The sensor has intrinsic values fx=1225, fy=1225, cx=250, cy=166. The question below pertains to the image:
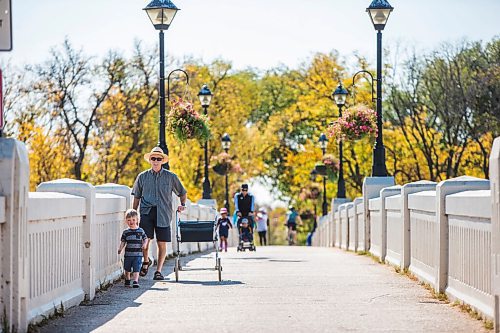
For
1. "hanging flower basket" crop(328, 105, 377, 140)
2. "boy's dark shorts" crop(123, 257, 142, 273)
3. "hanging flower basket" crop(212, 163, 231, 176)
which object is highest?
"hanging flower basket" crop(328, 105, 377, 140)

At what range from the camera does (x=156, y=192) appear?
16.4 m

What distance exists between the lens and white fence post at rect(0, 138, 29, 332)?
9602 millimetres

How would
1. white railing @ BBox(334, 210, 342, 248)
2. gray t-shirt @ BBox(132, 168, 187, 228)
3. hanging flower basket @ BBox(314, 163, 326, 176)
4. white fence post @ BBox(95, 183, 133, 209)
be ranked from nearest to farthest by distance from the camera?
gray t-shirt @ BBox(132, 168, 187, 228) → white fence post @ BBox(95, 183, 133, 209) → white railing @ BBox(334, 210, 342, 248) → hanging flower basket @ BBox(314, 163, 326, 176)

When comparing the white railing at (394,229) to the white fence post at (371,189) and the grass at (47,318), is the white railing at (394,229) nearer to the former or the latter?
the white fence post at (371,189)

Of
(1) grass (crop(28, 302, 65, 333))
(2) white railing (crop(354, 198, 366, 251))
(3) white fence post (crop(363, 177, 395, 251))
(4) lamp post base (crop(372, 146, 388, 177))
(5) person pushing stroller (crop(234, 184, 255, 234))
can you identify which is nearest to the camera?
(1) grass (crop(28, 302, 65, 333))

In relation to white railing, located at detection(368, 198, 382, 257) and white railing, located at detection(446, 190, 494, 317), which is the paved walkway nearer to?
white railing, located at detection(446, 190, 494, 317)

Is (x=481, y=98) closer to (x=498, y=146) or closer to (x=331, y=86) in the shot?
(x=331, y=86)

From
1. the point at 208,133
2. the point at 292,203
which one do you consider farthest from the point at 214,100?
the point at 208,133

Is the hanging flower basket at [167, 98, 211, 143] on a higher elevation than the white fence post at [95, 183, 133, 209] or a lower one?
higher

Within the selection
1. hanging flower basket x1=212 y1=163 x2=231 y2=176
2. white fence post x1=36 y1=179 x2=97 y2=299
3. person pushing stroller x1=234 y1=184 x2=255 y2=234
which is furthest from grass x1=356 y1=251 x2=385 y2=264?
hanging flower basket x1=212 y1=163 x2=231 y2=176

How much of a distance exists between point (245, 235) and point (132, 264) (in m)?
14.5

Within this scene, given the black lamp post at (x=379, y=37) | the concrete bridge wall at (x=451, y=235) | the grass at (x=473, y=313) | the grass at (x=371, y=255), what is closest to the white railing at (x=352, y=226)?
the grass at (x=371, y=255)

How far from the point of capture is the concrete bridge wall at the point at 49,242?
31.6ft

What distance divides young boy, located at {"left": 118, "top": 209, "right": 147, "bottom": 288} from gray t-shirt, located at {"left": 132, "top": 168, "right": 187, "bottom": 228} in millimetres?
1082
